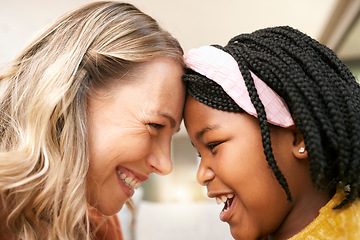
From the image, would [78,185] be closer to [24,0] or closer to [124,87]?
[124,87]

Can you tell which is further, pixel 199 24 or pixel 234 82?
pixel 199 24

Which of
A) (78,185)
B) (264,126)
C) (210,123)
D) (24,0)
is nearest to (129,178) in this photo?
(78,185)

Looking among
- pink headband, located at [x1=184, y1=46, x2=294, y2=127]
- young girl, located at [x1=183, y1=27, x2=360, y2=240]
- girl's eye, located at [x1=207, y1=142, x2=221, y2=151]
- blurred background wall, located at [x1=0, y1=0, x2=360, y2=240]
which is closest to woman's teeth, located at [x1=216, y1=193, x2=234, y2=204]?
young girl, located at [x1=183, y1=27, x2=360, y2=240]

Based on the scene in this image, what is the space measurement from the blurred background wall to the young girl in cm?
149

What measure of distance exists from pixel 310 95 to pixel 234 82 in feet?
0.68

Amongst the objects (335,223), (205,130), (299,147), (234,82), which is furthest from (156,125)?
(335,223)

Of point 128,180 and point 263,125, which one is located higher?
point 263,125

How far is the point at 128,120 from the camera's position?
3.56ft

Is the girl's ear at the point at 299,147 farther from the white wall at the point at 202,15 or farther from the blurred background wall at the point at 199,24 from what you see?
the white wall at the point at 202,15

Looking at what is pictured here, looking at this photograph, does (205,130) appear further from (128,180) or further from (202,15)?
(202,15)

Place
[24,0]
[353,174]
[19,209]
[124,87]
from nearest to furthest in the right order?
[353,174]
[19,209]
[124,87]
[24,0]

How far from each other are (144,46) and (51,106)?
31 centimetres

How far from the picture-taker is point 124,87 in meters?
1.09

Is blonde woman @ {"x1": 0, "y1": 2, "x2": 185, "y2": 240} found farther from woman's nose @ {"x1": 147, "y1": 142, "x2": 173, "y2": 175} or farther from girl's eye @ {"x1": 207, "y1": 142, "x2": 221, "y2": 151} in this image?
girl's eye @ {"x1": 207, "y1": 142, "x2": 221, "y2": 151}
